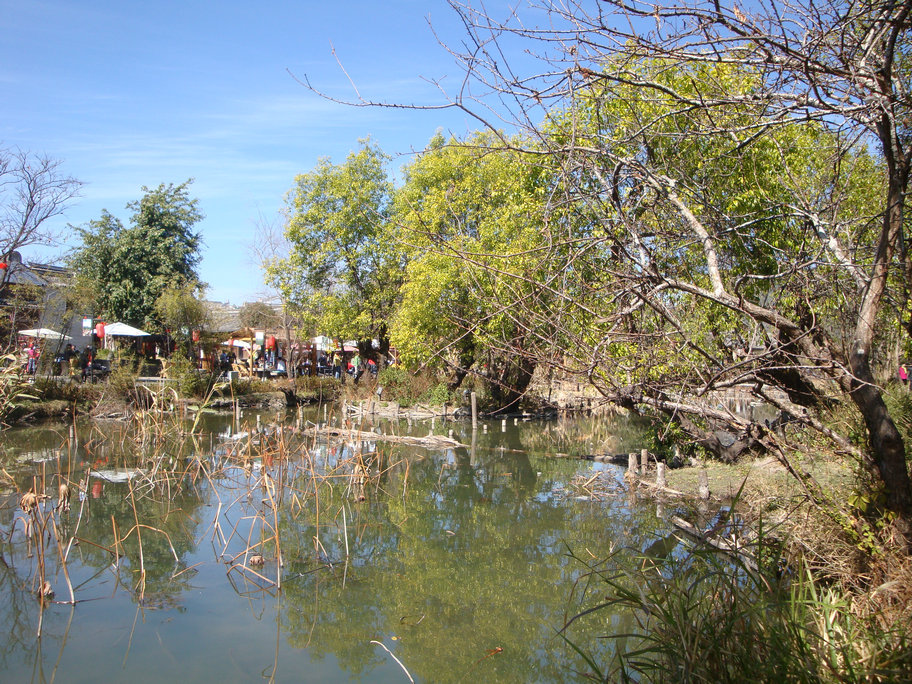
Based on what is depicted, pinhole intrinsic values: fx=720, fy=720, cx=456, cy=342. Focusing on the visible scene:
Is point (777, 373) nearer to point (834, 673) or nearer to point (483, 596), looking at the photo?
point (834, 673)

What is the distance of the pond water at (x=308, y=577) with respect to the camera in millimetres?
6113

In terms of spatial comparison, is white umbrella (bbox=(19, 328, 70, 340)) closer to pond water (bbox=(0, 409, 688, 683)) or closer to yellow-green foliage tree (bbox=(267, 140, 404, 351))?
yellow-green foliage tree (bbox=(267, 140, 404, 351))

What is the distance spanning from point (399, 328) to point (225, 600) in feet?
52.8

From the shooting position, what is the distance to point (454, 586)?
25.9 feet

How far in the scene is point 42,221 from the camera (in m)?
20.4

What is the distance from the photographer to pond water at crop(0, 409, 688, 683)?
6113 mm

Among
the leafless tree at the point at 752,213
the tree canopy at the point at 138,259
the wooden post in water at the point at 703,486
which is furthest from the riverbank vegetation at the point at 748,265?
the tree canopy at the point at 138,259

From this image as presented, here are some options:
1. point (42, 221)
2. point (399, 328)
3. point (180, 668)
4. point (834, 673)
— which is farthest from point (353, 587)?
point (42, 221)

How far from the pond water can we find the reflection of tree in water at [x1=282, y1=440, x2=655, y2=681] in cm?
2

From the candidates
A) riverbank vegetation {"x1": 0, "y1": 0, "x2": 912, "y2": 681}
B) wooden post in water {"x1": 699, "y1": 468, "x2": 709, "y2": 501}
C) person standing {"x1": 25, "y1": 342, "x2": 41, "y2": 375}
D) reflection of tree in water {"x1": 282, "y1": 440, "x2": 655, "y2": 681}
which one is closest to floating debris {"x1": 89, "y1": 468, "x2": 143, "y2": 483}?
reflection of tree in water {"x1": 282, "y1": 440, "x2": 655, "y2": 681}

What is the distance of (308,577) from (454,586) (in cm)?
160

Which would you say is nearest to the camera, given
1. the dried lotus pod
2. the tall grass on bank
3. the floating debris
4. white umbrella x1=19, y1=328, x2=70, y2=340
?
the tall grass on bank

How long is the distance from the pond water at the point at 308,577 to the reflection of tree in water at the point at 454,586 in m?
0.02

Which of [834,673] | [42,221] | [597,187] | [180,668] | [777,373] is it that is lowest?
[180,668]
